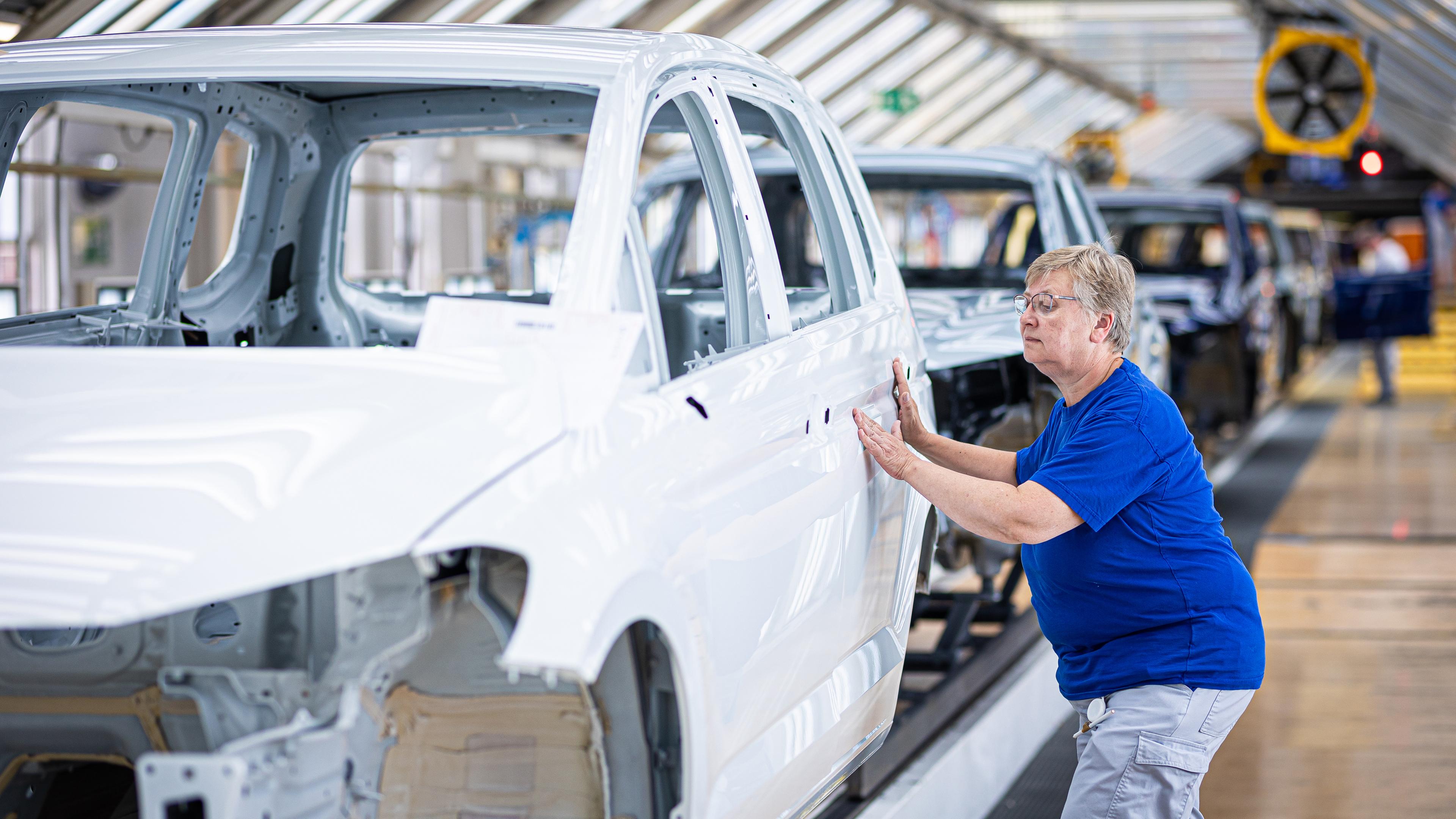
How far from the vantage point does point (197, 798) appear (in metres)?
1.75

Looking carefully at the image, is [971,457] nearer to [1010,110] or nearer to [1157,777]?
[1157,777]

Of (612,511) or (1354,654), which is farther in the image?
(1354,654)

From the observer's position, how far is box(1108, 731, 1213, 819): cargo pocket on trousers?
281cm

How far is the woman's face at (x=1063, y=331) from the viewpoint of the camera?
2.87 m

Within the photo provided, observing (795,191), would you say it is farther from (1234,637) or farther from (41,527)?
(41,527)

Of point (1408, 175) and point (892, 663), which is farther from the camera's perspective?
point (1408, 175)

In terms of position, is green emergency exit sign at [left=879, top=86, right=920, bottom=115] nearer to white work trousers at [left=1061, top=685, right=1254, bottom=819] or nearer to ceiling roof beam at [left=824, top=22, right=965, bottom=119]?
ceiling roof beam at [left=824, top=22, right=965, bottom=119]

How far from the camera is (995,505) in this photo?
110 inches

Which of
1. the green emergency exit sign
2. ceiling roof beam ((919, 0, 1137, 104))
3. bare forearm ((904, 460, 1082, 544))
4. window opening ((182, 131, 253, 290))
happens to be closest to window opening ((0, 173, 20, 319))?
window opening ((182, 131, 253, 290))

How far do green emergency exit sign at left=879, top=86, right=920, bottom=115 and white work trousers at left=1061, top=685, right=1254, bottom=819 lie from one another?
52.6 ft

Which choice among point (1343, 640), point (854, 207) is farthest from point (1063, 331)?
point (1343, 640)

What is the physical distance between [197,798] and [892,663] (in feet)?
5.56

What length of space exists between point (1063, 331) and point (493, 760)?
1.40m

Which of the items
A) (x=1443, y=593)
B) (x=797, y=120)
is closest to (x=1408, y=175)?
(x=1443, y=593)
